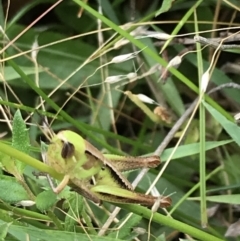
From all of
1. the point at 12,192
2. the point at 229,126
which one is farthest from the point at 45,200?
the point at 229,126

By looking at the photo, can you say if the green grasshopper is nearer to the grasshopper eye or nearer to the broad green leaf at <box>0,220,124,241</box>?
the grasshopper eye

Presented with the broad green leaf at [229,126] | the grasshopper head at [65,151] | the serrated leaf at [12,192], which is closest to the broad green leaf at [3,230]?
the serrated leaf at [12,192]

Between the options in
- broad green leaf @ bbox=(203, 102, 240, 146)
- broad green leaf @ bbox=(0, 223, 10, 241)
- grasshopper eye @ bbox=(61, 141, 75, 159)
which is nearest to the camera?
grasshopper eye @ bbox=(61, 141, 75, 159)

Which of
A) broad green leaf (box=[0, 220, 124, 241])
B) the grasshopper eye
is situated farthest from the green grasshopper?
broad green leaf (box=[0, 220, 124, 241])

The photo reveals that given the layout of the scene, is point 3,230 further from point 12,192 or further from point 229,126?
point 229,126

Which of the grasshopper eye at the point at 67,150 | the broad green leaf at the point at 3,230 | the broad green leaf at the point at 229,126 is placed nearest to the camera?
the grasshopper eye at the point at 67,150

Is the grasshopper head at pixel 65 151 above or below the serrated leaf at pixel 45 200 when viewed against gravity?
above

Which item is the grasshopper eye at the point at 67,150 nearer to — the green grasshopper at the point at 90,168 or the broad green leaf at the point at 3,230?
the green grasshopper at the point at 90,168
